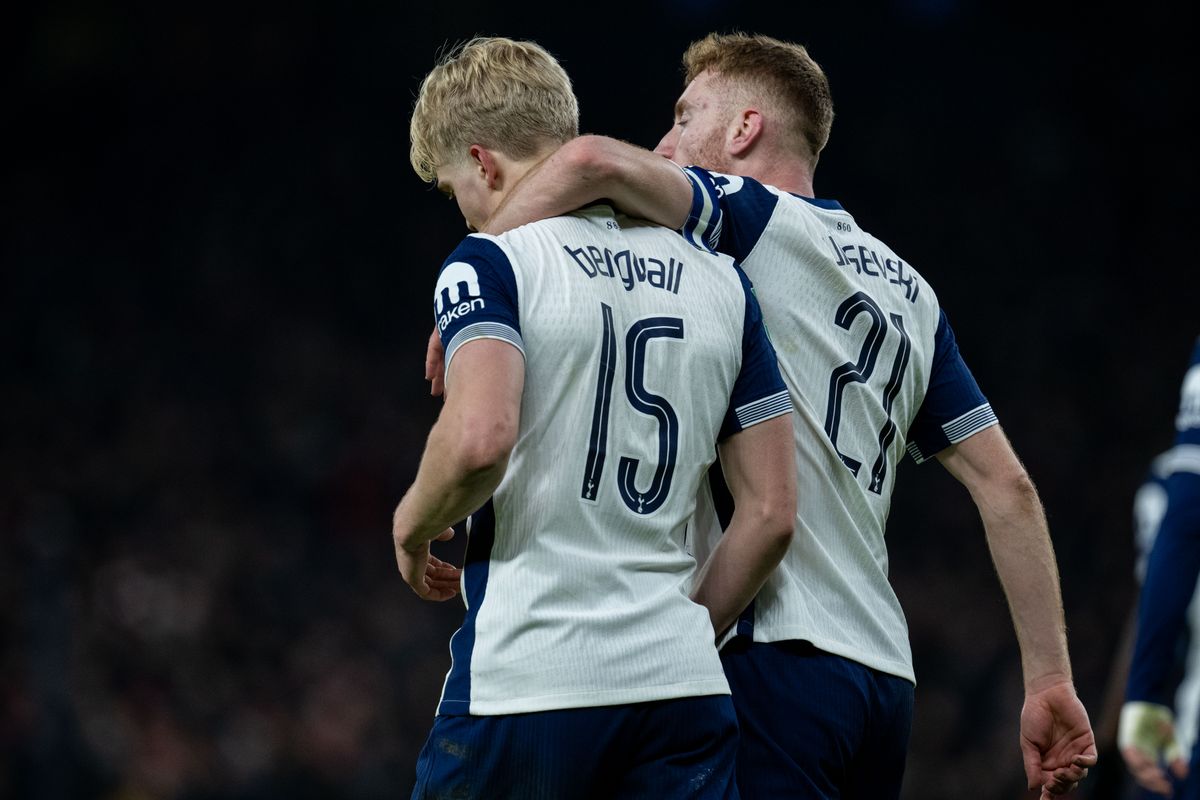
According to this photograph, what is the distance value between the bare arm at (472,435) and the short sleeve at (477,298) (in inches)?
1.0

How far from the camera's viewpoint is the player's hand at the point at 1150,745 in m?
4.50

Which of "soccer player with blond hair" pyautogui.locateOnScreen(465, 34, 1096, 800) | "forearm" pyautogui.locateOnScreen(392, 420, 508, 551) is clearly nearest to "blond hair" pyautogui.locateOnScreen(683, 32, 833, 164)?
"soccer player with blond hair" pyautogui.locateOnScreen(465, 34, 1096, 800)

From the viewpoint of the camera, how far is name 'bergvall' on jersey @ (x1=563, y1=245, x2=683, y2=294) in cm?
252

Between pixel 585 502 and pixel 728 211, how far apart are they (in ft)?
2.58

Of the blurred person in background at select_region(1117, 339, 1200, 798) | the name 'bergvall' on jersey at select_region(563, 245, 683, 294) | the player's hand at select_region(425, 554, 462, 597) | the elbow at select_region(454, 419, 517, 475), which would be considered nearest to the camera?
the elbow at select_region(454, 419, 517, 475)

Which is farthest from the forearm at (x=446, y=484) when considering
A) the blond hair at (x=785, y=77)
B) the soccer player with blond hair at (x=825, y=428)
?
the blond hair at (x=785, y=77)

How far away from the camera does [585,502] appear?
2.38 meters

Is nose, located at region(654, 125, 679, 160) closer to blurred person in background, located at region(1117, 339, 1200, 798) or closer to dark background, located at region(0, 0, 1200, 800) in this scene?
blurred person in background, located at region(1117, 339, 1200, 798)

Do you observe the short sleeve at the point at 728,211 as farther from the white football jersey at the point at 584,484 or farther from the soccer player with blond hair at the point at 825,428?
the white football jersey at the point at 584,484

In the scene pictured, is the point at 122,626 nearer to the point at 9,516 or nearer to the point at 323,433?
the point at 9,516

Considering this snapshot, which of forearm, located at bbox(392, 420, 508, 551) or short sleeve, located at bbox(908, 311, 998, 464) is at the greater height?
forearm, located at bbox(392, 420, 508, 551)

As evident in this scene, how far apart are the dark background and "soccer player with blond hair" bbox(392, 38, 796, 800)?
7.99 metres

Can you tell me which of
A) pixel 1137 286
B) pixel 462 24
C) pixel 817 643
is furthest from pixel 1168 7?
pixel 817 643

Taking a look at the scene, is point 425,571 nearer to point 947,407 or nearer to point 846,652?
point 846,652
